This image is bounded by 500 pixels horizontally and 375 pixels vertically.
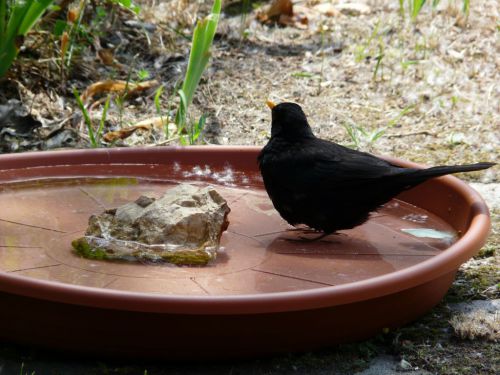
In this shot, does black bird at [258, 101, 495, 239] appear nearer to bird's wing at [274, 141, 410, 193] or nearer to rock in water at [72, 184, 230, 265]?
bird's wing at [274, 141, 410, 193]

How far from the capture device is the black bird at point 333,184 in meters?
3.56

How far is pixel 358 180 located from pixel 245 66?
2.98m

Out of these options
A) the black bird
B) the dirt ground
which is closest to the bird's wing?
the black bird

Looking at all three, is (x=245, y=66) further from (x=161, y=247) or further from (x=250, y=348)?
(x=250, y=348)

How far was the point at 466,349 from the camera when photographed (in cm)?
300

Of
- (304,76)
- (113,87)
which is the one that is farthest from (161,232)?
(304,76)

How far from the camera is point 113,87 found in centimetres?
590

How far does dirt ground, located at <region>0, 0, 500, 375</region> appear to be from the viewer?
5395mm

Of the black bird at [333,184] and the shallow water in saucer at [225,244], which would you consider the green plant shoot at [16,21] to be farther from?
the black bird at [333,184]

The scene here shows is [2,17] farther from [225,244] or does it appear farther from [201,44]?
[225,244]

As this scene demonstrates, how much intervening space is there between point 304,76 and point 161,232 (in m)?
3.09

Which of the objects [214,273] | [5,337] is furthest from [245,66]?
[5,337]

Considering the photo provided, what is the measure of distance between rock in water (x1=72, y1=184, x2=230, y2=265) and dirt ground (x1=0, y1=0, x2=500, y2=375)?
141 cm

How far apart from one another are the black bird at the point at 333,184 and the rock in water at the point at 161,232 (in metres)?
0.34
